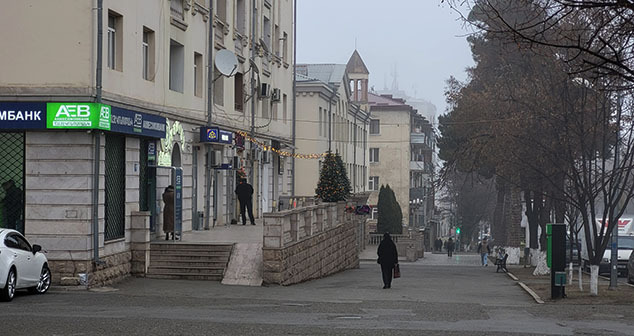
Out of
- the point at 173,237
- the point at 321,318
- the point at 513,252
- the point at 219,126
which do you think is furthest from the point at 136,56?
the point at 513,252

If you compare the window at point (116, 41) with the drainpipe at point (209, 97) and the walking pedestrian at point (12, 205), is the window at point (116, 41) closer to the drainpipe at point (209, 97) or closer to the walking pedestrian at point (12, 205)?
the walking pedestrian at point (12, 205)

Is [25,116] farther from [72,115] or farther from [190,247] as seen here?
[190,247]

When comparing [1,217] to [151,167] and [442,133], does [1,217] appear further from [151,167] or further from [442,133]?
[442,133]

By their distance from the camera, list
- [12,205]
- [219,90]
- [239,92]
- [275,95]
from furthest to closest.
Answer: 1. [275,95]
2. [239,92]
3. [219,90]
4. [12,205]

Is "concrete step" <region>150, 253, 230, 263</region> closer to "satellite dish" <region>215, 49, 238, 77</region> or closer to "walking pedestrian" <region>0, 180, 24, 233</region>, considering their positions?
"walking pedestrian" <region>0, 180, 24, 233</region>

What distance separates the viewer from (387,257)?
84.1ft

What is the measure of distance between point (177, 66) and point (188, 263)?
264 inches

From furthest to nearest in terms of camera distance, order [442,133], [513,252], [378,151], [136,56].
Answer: [378,151]
[442,133]
[513,252]
[136,56]

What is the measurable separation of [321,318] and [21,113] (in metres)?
8.51

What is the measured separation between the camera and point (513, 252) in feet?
167

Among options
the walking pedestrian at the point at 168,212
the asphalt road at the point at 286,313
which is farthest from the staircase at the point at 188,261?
the walking pedestrian at the point at 168,212

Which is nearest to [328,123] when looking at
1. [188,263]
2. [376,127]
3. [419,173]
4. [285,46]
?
[285,46]

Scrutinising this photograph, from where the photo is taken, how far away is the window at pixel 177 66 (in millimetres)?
28312

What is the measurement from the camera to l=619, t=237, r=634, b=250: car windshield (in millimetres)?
42844
